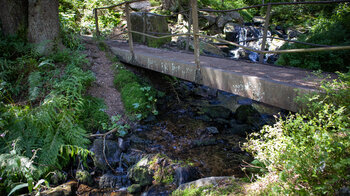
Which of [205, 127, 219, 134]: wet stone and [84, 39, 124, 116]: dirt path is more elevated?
[84, 39, 124, 116]: dirt path

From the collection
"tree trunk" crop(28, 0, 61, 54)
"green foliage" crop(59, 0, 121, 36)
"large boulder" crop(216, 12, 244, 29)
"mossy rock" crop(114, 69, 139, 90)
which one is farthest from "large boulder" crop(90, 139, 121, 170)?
"large boulder" crop(216, 12, 244, 29)

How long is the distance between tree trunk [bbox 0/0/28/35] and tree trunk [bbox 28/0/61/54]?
0.28m

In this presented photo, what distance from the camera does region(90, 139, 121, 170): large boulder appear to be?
155 inches

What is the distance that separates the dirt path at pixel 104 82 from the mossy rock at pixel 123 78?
0.14 meters

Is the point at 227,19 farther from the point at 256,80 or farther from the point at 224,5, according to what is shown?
the point at 256,80

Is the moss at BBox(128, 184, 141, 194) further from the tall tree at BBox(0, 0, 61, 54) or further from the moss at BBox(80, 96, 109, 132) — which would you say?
the tall tree at BBox(0, 0, 61, 54)

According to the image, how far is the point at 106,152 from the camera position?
13.5 feet

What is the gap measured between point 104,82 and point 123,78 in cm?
48

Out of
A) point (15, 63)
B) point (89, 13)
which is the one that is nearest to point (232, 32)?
point (89, 13)

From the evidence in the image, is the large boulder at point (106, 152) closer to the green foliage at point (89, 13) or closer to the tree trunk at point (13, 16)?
the tree trunk at point (13, 16)

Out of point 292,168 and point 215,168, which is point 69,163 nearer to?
point 215,168

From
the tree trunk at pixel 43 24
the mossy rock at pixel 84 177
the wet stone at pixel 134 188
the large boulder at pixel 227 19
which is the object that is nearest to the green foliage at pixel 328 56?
the wet stone at pixel 134 188

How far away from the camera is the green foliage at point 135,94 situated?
17.2ft

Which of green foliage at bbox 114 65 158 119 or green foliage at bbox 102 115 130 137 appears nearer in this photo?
green foliage at bbox 102 115 130 137
